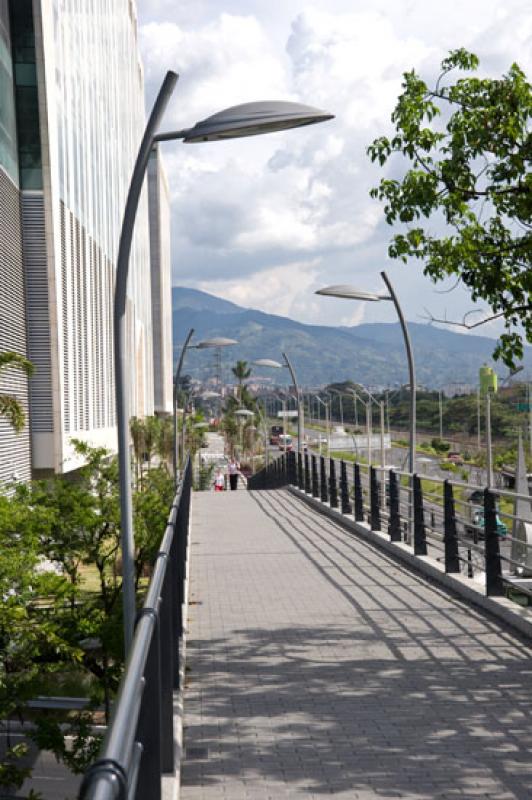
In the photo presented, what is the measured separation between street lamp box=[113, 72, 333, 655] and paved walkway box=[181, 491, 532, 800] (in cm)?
116

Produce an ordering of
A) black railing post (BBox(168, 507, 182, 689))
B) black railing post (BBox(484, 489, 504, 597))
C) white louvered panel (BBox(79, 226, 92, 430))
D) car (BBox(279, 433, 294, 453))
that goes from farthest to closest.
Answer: car (BBox(279, 433, 294, 453)), white louvered panel (BBox(79, 226, 92, 430)), black railing post (BBox(484, 489, 504, 597)), black railing post (BBox(168, 507, 182, 689))

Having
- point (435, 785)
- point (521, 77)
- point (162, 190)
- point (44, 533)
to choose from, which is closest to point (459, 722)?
point (435, 785)

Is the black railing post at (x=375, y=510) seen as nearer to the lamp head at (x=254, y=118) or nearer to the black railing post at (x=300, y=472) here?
the lamp head at (x=254, y=118)

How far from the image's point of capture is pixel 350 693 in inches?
303

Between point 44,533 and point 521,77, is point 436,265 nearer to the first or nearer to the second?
point 521,77

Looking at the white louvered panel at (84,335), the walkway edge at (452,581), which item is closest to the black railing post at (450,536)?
the walkway edge at (452,581)

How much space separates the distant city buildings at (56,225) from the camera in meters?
28.5

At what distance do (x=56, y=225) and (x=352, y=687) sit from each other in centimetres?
2493

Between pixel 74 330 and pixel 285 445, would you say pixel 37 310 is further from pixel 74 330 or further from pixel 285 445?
pixel 285 445

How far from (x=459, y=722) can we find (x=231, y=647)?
3.02 m

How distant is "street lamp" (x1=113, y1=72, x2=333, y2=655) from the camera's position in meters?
9.75

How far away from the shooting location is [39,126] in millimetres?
29641

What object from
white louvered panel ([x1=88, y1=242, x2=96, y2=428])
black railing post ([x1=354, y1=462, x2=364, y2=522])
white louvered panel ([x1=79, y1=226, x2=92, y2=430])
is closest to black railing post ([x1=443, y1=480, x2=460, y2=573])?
black railing post ([x1=354, y1=462, x2=364, y2=522])

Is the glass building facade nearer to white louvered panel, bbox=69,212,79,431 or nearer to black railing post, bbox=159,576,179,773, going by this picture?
white louvered panel, bbox=69,212,79,431
